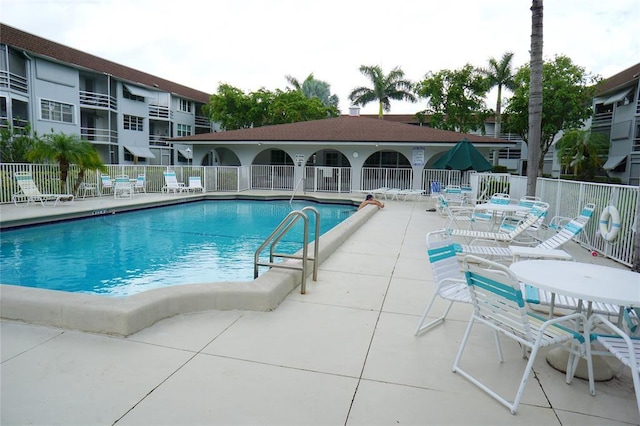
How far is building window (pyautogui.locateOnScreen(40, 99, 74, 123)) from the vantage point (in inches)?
1099

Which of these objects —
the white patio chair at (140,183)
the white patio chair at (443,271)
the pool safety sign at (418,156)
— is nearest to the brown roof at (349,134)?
the pool safety sign at (418,156)

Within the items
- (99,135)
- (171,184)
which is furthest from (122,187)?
(99,135)

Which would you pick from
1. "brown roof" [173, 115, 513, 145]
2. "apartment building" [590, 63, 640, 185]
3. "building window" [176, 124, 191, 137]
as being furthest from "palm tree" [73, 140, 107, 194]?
"apartment building" [590, 63, 640, 185]

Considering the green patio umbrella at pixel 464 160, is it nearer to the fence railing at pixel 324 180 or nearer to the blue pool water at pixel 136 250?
the blue pool water at pixel 136 250

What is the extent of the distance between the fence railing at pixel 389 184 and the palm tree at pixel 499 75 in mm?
13497

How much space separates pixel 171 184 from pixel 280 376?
59.4 ft

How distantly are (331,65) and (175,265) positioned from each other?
38377 mm

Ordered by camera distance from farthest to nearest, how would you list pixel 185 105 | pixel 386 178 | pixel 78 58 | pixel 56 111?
pixel 185 105, pixel 78 58, pixel 56 111, pixel 386 178

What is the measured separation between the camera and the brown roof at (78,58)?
996 inches

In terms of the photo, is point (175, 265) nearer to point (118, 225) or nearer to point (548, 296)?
point (118, 225)

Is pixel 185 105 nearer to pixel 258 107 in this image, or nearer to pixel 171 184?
pixel 258 107

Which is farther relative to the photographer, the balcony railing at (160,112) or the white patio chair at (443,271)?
the balcony railing at (160,112)

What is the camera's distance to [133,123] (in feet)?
117

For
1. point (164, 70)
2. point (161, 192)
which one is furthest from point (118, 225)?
point (164, 70)
